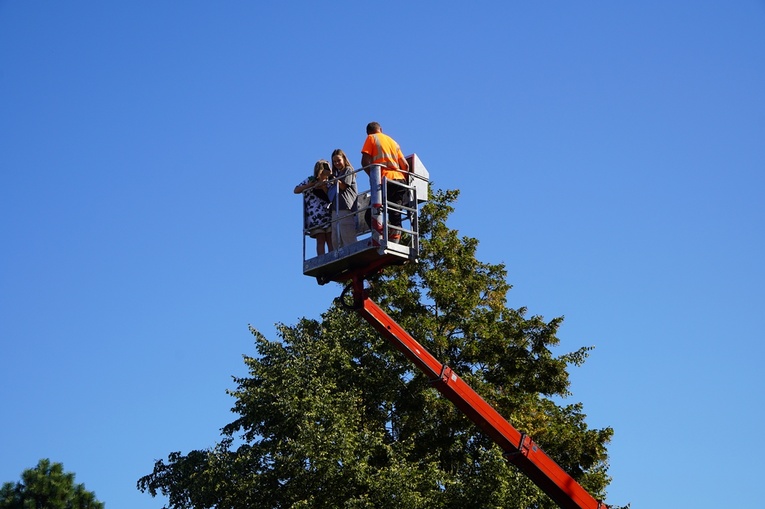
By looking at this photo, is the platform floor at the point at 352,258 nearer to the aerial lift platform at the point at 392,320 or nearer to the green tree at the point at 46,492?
the aerial lift platform at the point at 392,320

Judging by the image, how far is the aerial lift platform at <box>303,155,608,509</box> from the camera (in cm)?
1470

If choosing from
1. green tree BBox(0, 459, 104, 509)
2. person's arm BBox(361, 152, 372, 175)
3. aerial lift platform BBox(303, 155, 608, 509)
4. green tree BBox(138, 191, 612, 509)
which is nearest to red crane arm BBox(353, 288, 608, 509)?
aerial lift platform BBox(303, 155, 608, 509)

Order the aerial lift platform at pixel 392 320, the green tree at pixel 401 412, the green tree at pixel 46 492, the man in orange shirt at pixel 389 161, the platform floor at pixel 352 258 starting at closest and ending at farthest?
the platform floor at pixel 352 258 → the aerial lift platform at pixel 392 320 → the man in orange shirt at pixel 389 161 → the green tree at pixel 401 412 → the green tree at pixel 46 492

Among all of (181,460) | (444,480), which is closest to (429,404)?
(444,480)

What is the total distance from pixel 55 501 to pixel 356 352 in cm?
1812

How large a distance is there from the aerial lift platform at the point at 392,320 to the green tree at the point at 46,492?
26.9 metres

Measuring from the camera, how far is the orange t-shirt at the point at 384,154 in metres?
15.1

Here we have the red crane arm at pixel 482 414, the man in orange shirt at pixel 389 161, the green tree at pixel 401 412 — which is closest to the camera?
the man in orange shirt at pixel 389 161

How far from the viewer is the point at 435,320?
89.6ft

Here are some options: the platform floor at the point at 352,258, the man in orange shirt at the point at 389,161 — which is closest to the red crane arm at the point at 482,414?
the platform floor at the point at 352,258

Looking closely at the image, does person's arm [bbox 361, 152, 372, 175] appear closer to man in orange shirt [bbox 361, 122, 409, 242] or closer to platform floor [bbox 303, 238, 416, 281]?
man in orange shirt [bbox 361, 122, 409, 242]

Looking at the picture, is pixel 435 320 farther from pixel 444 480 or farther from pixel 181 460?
pixel 181 460

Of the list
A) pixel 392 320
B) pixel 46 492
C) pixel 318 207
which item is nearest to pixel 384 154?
pixel 318 207

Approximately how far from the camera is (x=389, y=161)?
49.7 ft
